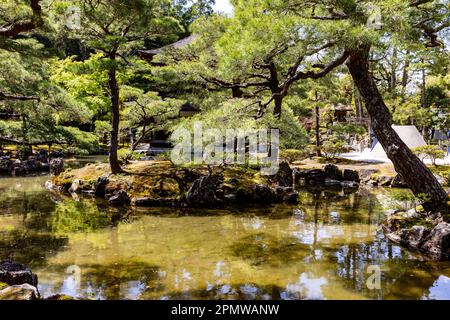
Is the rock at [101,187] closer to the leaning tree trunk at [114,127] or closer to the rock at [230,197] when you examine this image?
the leaning tree trunk at [114,127]

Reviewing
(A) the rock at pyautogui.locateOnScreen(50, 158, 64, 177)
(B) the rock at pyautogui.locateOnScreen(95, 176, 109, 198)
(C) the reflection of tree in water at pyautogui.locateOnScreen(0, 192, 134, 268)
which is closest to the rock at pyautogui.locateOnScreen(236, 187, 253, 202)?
(C) the reflection of tree in water at pyautogui.locateOnScreen(0, 192, 134, 268)

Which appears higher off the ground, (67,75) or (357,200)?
(67,75)

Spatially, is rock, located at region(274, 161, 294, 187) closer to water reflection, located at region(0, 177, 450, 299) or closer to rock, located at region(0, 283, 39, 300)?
water reflection, located at region(0, 177, 450, 299)

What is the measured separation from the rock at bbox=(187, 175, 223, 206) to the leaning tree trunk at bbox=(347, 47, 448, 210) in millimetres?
5190

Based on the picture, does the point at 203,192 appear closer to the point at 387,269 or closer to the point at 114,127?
the point at 114,127

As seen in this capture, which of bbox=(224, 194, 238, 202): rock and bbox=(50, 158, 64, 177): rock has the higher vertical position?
bbox=(50, 158, 64, 177): rock

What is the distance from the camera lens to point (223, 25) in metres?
11.7

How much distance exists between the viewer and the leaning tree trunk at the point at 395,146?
797 centimetres

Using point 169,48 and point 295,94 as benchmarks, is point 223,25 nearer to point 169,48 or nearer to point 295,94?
point 169,48

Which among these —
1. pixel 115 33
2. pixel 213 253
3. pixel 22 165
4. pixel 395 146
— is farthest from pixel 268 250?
pixel 22 165

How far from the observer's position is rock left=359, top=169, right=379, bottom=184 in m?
16.0

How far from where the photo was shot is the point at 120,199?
11.5 meters
